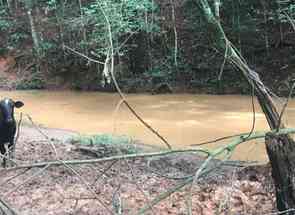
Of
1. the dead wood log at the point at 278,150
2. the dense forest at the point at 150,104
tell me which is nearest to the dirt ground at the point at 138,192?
the dense forest at the point at 150,104

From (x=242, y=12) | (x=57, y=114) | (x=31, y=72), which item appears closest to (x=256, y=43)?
(x=242, y=12)

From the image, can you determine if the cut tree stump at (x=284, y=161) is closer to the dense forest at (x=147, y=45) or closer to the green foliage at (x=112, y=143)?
the green foliage at (x=112, y=143)

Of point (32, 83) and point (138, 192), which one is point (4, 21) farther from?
point (138, 192)

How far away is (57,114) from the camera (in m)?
15.3

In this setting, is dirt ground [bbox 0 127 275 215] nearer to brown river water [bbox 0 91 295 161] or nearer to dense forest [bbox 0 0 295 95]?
brown river water [bbox 0 91 295 161]

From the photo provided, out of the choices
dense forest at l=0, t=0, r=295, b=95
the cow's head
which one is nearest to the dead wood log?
the cow's head

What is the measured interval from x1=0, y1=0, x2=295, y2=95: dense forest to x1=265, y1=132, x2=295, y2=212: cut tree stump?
32.3ft

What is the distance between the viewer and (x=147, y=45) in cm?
1995

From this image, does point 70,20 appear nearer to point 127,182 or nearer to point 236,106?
point 236,106

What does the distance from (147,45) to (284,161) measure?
50.8ft

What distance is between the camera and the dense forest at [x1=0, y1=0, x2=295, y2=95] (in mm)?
17250

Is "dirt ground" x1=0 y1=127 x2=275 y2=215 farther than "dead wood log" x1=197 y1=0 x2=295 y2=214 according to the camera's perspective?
Yes

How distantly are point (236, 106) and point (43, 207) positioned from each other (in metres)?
9.19

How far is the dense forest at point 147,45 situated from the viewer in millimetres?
17250
